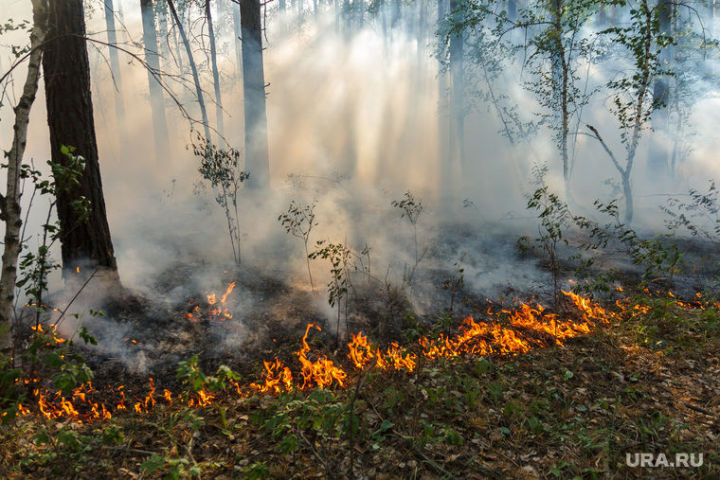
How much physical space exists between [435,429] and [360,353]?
7.12ft

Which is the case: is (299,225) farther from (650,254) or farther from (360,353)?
(650,254)

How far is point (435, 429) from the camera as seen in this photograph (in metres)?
3.51

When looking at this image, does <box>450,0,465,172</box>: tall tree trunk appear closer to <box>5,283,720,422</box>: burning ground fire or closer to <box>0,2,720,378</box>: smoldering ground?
<box>0,2,720,378</box>: smoldering ground

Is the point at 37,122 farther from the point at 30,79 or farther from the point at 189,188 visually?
the point at 30,79

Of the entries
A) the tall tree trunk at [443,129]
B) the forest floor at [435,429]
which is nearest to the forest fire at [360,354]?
the forest floor at [435,429]

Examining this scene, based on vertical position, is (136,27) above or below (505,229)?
above

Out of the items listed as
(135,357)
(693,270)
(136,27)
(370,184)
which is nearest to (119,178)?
(370,184)

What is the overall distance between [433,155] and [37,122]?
992 inches

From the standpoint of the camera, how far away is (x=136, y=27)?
38250mm

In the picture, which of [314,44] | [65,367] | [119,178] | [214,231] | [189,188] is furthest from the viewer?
[314,44]
